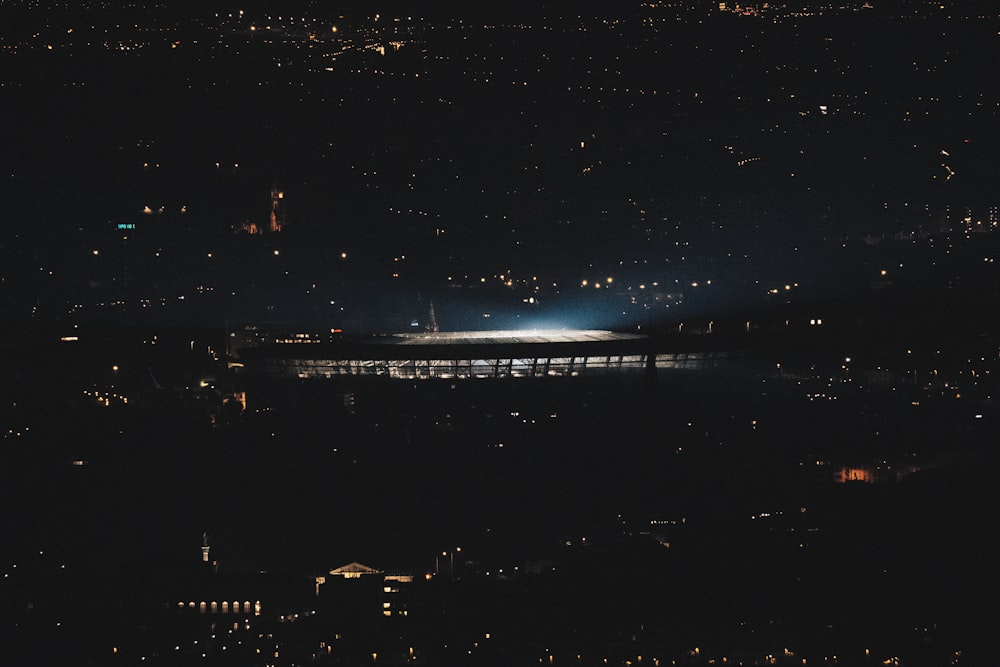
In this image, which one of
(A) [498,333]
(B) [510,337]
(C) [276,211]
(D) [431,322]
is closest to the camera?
(B) [510,337]

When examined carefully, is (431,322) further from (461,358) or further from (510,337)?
(461,358)

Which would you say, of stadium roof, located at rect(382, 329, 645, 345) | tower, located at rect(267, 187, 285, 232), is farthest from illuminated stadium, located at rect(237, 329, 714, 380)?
tower, located at rect(267, 187, 285, 232)

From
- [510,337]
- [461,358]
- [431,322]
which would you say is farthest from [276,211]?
[510,337]

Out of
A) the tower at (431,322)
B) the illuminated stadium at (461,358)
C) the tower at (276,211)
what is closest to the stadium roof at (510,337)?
the illuminated stadium at (461,358)

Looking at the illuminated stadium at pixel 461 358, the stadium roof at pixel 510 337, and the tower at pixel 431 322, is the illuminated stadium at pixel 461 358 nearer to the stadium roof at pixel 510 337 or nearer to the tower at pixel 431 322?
the stadium roof at pixel 510 337

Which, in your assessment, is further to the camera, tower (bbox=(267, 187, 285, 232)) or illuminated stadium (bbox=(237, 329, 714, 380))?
tower (bbox=(267, 187, 285, 232))

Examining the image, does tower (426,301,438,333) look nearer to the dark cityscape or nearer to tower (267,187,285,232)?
the dark cityscape

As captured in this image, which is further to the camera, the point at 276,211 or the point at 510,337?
the point at 276,211

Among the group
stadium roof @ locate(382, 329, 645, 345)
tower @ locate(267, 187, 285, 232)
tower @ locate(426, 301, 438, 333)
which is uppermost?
tower @ locate(267, 187, 285, 232)
